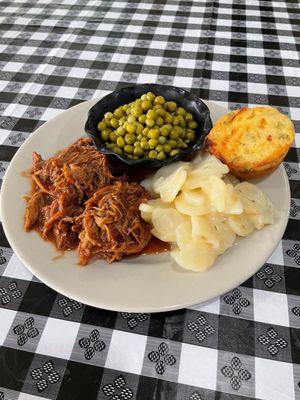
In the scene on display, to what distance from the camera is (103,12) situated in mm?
4711

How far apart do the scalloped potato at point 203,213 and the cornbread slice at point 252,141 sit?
0.18 meters

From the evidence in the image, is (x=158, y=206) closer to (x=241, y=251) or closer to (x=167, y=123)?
(x=241, y=251)

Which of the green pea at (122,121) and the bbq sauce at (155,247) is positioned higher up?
the green pea at (122,121)

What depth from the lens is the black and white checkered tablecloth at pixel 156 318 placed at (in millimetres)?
1827

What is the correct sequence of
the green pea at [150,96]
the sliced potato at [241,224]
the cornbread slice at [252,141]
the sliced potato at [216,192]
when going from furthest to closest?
the green pea at [150,96] → the cornbread slice at [252,141] → the sliced potato at [241,224] → the sliced potato at [216,192]

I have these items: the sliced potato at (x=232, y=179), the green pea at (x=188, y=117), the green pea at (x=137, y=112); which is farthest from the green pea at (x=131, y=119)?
the sliced potato at (x=232, y=179)

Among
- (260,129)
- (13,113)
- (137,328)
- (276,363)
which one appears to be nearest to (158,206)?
(137,328)

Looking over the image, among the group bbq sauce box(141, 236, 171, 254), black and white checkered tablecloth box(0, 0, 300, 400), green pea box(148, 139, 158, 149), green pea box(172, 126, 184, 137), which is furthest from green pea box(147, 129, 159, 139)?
black and white checkered tablecloth box(0, 0, 300, 400)

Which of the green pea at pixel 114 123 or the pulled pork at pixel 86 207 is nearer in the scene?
the pulled pork at pixel 86 207

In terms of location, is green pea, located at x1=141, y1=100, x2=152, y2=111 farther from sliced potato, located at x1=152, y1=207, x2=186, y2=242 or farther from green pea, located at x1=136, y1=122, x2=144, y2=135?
sliced potato, located at x1=152, y1=207, x2=186, y2=242

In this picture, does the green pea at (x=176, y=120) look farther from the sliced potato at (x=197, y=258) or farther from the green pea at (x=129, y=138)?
the sliced potato at (x=197, y=258)

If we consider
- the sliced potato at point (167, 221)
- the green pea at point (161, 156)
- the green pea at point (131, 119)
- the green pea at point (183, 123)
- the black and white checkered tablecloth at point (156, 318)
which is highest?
the green pea at point (131, 119)

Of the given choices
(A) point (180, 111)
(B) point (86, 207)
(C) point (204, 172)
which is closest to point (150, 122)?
(A) point (180, 111)

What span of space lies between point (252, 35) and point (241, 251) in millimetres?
3077
